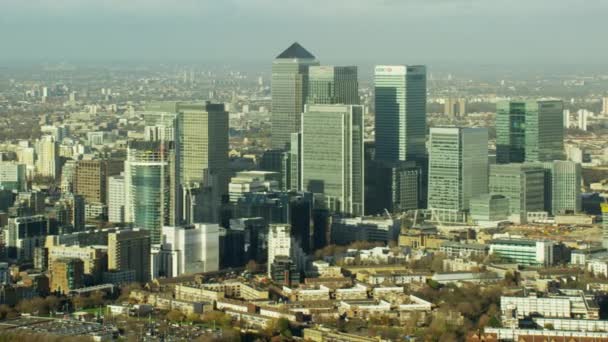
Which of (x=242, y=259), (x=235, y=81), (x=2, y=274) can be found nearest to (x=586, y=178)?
(x=242, y=259)

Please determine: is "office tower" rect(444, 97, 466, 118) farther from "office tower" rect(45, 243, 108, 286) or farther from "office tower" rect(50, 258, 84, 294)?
"office tower" rect(50, 258, 84, 294)

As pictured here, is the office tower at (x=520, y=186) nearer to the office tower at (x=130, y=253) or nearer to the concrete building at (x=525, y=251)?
the concrete building at (x=525, y=251)

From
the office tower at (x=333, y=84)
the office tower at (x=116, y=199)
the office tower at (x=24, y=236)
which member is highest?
the office tower at (x=333, y=84)

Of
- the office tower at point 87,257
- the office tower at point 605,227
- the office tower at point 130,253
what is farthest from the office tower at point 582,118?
the office tower at point 87,257

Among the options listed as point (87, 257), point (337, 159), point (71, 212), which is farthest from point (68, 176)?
point (87, 257)

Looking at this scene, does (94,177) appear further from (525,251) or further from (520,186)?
(525,251)

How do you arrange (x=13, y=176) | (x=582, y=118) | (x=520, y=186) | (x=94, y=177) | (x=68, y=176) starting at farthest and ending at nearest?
(x=582, y=118) → (x=13, y=176) → (x=68, y=176) → (x=94, y=177) → (x=520, y=186)

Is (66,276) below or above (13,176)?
below
